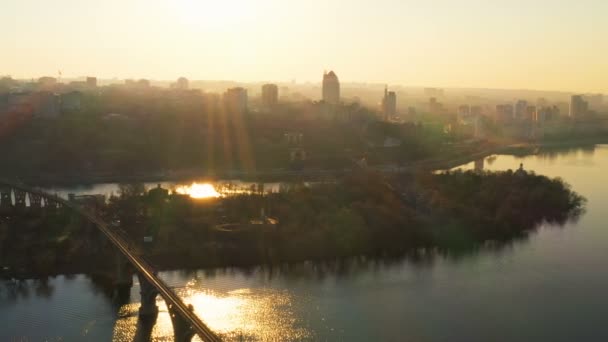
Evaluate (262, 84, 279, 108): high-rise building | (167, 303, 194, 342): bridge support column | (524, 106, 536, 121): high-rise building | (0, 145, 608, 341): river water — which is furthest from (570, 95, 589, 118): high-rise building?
(167, 303, 194, 342): bridge support column

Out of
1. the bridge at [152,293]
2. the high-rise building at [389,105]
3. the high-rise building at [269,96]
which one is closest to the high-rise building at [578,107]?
the high-rise building at [389,105]

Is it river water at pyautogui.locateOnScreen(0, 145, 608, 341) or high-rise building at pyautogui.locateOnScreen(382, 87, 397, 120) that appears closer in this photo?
river water at pyautogui.locateOnScreen(0, 145, 608, 341)

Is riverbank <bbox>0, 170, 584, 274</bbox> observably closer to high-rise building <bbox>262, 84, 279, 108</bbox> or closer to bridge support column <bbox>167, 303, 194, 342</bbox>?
bridge support column <bbox>167, 303, 194, 342</bbox>

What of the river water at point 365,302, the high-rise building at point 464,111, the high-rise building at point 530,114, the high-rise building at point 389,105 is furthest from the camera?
the high-rise building at point 464,111

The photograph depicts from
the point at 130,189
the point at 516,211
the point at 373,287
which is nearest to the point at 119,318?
the point at 373,287

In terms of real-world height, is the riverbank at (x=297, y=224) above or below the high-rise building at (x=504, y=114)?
below

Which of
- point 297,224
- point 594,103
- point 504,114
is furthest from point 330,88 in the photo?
point 594,103

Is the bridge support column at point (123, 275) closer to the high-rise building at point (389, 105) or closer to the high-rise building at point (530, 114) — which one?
the high-rise building at point (389, 105)
